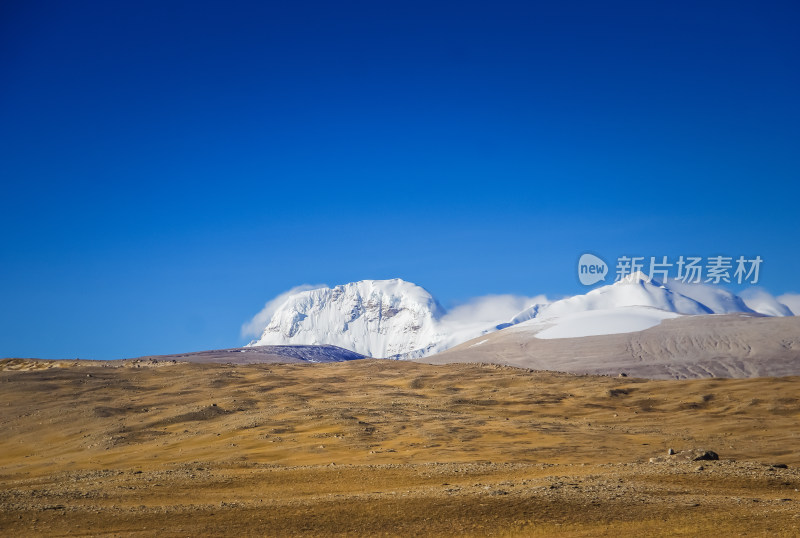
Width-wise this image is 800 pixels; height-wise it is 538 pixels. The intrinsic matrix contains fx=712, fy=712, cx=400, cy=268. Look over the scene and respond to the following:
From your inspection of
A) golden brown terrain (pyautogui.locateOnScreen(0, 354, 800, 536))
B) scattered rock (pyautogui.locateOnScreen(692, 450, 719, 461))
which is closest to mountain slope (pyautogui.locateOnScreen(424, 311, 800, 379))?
golden brown terrain (pyautogui.locateOnScreen(0, 354, 800, 536))

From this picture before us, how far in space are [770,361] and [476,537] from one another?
324ft

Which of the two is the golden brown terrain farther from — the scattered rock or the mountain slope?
the mountain slope

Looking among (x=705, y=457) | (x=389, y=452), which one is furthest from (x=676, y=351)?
(x=705, y=457)

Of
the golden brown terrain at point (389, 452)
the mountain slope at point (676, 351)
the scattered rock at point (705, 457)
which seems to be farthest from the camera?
the mountain slope at point (676, 351)

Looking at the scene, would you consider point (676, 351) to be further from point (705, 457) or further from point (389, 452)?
point (705, 457)

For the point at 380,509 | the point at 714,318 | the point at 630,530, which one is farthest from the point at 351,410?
the point at 714,318

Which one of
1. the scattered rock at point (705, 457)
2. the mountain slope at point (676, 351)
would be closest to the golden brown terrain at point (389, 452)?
the scattered rock at point (705, 457)

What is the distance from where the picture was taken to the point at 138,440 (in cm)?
4909

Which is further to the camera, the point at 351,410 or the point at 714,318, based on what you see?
the point at 714,318

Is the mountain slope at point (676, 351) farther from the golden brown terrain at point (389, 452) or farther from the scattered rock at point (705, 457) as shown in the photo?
the scattered rock at point (705, 457)

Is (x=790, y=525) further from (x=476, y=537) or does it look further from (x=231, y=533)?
(x=231, y=533)

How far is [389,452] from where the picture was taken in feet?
131

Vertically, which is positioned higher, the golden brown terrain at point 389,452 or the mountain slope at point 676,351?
the mountain slope at point 676,351

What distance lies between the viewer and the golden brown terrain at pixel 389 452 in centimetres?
1964
